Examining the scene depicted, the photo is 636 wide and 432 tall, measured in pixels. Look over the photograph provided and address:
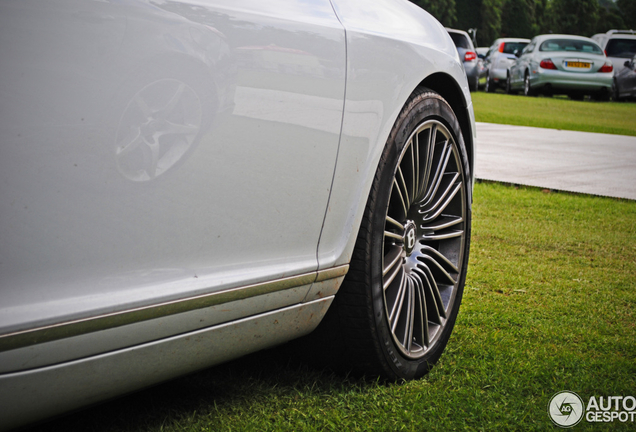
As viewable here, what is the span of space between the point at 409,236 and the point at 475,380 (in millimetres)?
514

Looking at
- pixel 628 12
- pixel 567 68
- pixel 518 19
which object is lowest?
pixel 518 19

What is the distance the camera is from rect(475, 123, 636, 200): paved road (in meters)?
6.41

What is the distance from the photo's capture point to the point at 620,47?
70.0ft

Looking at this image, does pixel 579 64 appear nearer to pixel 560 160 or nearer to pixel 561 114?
pixel 561 114

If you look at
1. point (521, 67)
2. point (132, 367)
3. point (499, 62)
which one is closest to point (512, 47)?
point (499, 62)

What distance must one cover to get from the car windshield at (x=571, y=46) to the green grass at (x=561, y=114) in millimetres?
1609

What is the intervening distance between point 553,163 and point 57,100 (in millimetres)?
7030

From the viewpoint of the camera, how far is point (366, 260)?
2047mm

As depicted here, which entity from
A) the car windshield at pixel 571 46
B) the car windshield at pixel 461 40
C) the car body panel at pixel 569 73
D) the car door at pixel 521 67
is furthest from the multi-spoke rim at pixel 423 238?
the car windshield at pixel 461 40

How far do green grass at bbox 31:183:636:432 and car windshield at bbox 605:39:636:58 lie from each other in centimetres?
1950

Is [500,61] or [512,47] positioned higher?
[512,47]

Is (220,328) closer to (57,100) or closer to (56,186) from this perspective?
(56,186)

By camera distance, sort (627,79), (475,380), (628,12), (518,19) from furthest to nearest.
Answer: (518,19)
(628,12)
(627,79)
(475,380)

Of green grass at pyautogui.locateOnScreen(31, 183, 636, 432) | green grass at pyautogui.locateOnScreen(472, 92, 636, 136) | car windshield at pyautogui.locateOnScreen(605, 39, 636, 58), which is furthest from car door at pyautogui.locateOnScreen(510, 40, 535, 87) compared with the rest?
green grass at pyautogui.locateOnScreen(31, 183, 636, 432)
